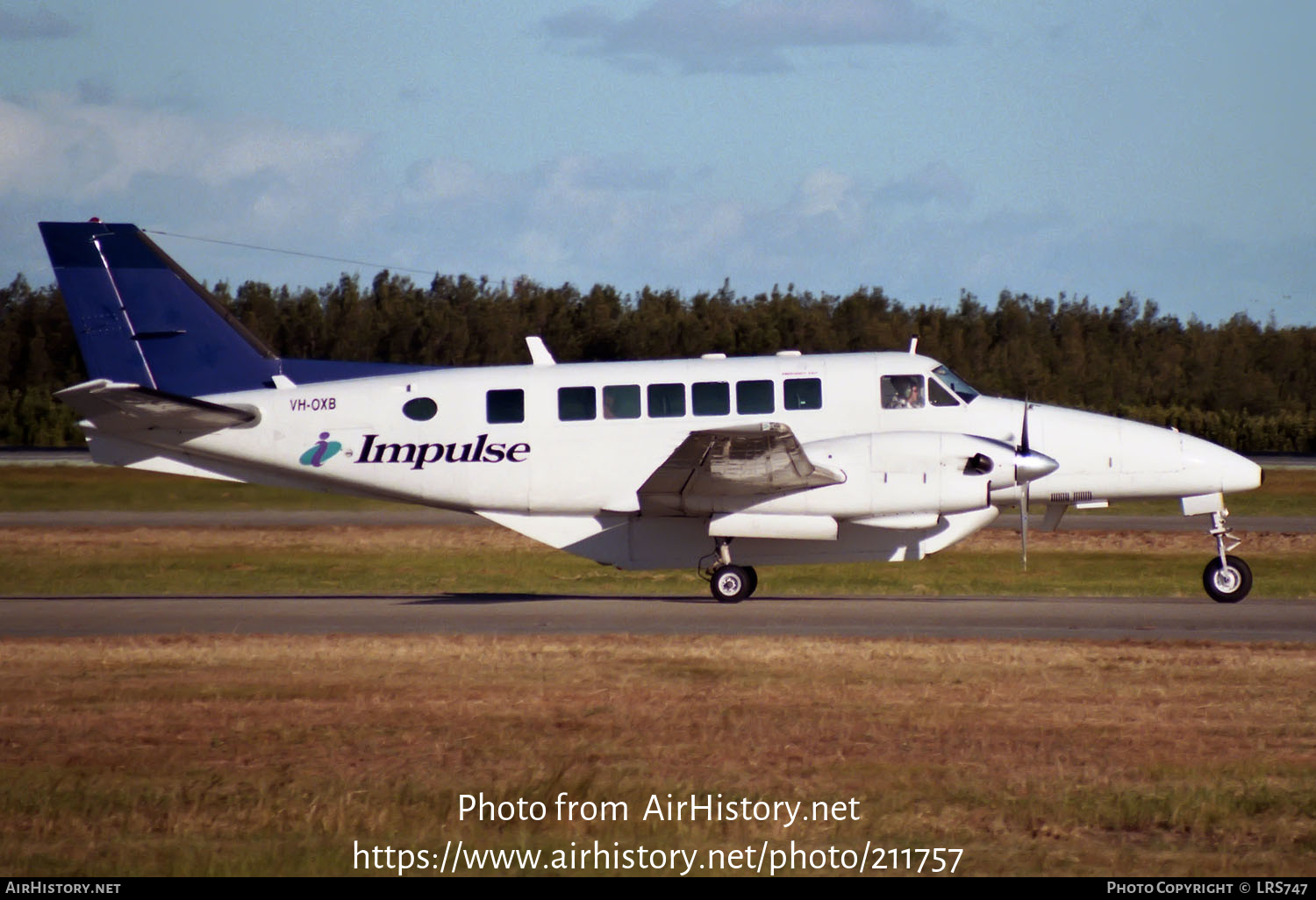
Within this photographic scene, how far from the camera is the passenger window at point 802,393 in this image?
17.0 metres

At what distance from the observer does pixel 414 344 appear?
52250 mm

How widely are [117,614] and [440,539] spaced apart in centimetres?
1187

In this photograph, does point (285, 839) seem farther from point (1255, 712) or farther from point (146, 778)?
point (1255, 712)

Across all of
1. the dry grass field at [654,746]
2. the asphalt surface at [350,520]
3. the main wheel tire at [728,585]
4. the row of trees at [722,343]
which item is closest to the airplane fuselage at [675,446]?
the main wheel tire at [728,585]

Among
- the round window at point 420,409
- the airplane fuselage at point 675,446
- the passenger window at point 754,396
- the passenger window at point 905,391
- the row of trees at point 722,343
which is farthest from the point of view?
the row of trees at point 722,343

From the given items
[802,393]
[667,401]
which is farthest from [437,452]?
[802,393]

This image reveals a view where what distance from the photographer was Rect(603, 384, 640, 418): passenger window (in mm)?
17219

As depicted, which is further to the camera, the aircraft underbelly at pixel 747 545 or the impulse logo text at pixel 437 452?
the impulse logo text at pixel 437 452

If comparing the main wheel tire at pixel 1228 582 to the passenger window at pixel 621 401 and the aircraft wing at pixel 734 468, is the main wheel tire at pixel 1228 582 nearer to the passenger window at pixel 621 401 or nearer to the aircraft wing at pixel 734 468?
the aircraft wing at pixel 734 468

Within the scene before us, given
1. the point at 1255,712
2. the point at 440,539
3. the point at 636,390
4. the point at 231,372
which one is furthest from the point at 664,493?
the point at 440,539

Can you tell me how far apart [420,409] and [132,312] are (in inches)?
155

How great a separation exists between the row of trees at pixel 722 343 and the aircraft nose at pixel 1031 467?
96.1ft

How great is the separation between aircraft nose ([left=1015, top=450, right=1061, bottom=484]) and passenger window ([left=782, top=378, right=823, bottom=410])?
245 cm

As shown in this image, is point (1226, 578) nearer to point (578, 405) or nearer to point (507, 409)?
point (578, 405)
